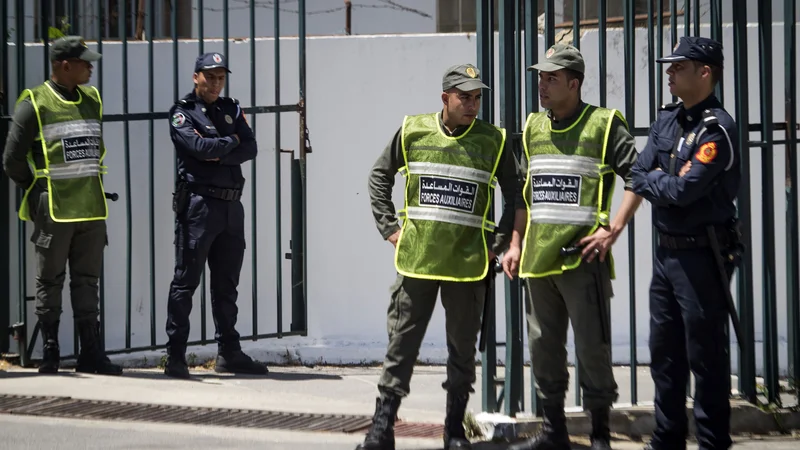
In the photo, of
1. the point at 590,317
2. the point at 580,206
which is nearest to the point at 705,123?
the point at 580,206

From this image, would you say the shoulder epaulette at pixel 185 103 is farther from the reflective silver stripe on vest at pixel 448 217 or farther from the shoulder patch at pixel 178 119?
the reflective silver stripe on vest at pixel 448 217

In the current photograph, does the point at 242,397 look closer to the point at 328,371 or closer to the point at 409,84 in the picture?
the point at 328,371

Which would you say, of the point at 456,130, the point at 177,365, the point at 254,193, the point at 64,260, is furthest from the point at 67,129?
the point at 456,130

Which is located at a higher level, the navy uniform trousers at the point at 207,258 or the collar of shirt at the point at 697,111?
the collar of shirt at the point at 697,111

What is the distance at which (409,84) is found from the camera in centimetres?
840

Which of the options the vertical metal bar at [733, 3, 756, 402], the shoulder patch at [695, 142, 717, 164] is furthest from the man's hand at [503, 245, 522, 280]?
the vertical metal bar at [733, 3, 756, 402]

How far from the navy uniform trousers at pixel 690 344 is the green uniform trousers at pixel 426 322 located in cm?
81

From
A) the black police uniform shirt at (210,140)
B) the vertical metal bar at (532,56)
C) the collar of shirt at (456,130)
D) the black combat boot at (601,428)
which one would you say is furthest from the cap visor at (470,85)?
the black police uniform shirt at (210,140)

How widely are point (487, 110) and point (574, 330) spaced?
1.29 meters

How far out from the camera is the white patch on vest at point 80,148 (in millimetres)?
7062

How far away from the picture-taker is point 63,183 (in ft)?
23.1

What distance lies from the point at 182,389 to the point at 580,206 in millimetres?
2799

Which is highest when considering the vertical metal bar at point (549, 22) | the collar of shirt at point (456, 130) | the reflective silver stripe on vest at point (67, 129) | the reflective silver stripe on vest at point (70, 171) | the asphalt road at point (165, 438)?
the vertical metal bar at point (549, 22)

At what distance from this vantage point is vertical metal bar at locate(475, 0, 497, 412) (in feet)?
18.7
